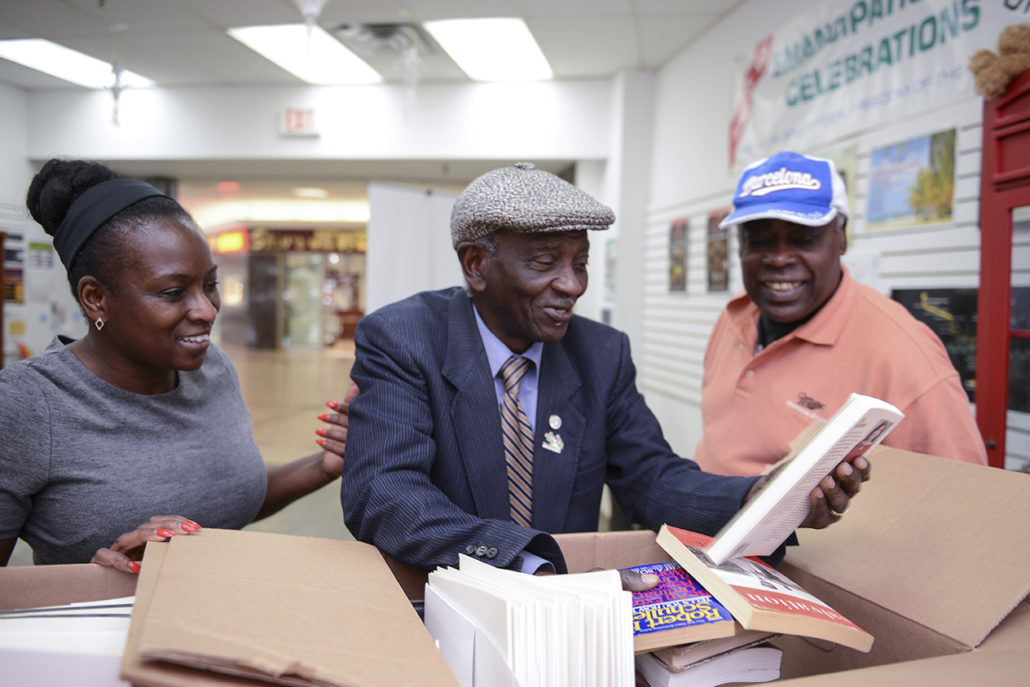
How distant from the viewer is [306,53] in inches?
219

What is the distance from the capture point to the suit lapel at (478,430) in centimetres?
144

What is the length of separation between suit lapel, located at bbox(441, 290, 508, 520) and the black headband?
77 centimetres

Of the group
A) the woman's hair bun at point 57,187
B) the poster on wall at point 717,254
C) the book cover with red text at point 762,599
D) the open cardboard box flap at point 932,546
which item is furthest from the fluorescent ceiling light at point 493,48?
the book cover with red text at point 762,599

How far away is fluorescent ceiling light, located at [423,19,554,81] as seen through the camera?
5.45 meters

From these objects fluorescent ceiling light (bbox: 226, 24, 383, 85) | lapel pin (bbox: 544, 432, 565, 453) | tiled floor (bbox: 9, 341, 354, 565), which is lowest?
tiled floor (bbox: 9, 341, 354, 565)

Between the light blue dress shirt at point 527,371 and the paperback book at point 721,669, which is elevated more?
the light blue dress shirt at point 527,371

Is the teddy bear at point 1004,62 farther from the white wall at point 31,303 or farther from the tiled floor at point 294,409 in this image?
the white wall at point 31,303

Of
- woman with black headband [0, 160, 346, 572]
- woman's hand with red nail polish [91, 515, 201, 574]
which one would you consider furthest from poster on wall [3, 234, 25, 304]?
woman's hand with red nail polish [91, 515, 201, 574]

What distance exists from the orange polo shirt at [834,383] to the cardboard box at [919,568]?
0.31 m

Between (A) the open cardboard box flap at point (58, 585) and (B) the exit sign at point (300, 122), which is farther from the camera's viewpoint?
(B) the exit sign at point (300, 122)

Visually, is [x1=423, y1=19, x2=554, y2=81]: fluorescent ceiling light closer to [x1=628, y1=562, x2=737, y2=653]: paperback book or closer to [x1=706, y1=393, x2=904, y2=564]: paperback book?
[x1=706, y1=393, x2=904, y2=564]: paperback book

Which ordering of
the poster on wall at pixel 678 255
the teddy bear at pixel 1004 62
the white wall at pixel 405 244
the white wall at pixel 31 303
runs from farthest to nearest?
the white wall at pixel 405 244 → the poster on wall at pixel 678 255 → the white wall at pixel 31 303 → the teddy bear at pixel 1004 62

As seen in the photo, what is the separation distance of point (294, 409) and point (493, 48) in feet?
18.4

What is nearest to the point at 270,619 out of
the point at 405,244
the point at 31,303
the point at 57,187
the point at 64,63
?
the point at 57,187
